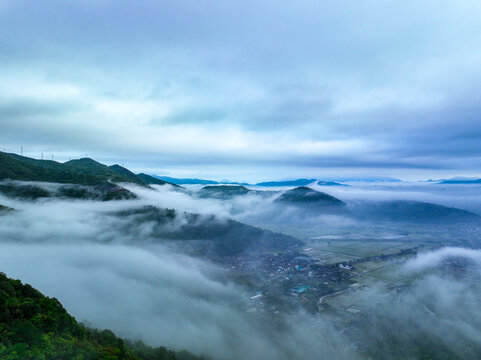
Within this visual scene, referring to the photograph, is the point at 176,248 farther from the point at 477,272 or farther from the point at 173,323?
the point at 477,272

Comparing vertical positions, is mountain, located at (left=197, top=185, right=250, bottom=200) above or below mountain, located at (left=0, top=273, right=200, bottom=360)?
above

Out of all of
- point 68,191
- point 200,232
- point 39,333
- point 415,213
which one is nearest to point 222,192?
point 200,232

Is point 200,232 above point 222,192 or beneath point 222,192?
beneath

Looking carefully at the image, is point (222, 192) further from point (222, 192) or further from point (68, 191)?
point (68, 191)

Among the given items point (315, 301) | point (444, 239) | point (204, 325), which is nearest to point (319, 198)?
point (444, 239)

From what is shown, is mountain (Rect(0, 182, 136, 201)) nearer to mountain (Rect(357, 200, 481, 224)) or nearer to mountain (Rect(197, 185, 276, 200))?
mountain (Rect(197, 185, 276, 200))

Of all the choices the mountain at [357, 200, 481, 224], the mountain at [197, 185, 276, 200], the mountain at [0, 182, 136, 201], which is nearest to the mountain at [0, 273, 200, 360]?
the mountain at [0, 182, 136, 201]
